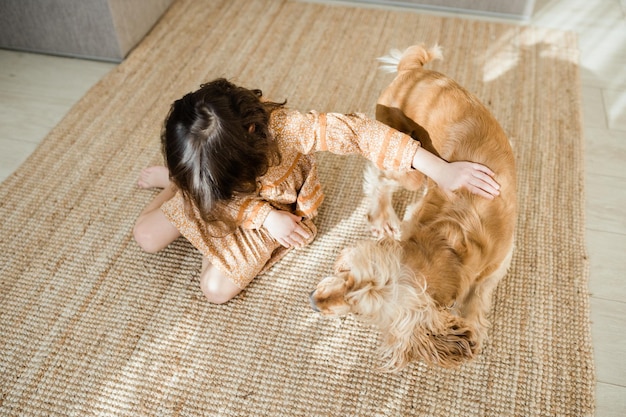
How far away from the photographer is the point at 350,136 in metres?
1.40

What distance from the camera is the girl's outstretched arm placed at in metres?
1.25

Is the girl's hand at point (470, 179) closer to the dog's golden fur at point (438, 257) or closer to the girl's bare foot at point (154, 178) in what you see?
the dog's golden fur at point (438, 257)

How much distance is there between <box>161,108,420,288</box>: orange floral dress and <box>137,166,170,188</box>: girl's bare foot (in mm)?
265

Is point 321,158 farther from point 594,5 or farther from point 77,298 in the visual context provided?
point 594,5

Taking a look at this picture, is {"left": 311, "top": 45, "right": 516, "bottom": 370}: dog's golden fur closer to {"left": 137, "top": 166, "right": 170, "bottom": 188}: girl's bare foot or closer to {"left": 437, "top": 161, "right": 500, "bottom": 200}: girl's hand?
{"left": 437, "top": 161, "right": 500, "bottom": 200}: girl's hand

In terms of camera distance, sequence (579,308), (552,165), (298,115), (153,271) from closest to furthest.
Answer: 1. (298,115)
2. (579,308)
3. (153,271)
4. (552,165)

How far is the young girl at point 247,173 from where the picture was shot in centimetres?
123

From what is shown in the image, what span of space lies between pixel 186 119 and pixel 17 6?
178 cm

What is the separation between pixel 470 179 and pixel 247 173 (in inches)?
23.4

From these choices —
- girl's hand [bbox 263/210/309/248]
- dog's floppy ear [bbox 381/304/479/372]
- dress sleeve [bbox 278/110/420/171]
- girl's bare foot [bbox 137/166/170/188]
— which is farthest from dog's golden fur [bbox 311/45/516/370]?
girl's bare foot [bbox 137/166/170/188]

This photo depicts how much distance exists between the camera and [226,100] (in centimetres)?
125

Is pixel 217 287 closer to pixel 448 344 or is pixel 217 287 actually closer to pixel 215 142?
pixel 215 142

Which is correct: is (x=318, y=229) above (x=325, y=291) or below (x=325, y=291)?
below

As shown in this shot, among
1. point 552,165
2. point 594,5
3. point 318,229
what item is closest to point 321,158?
point 318,229
